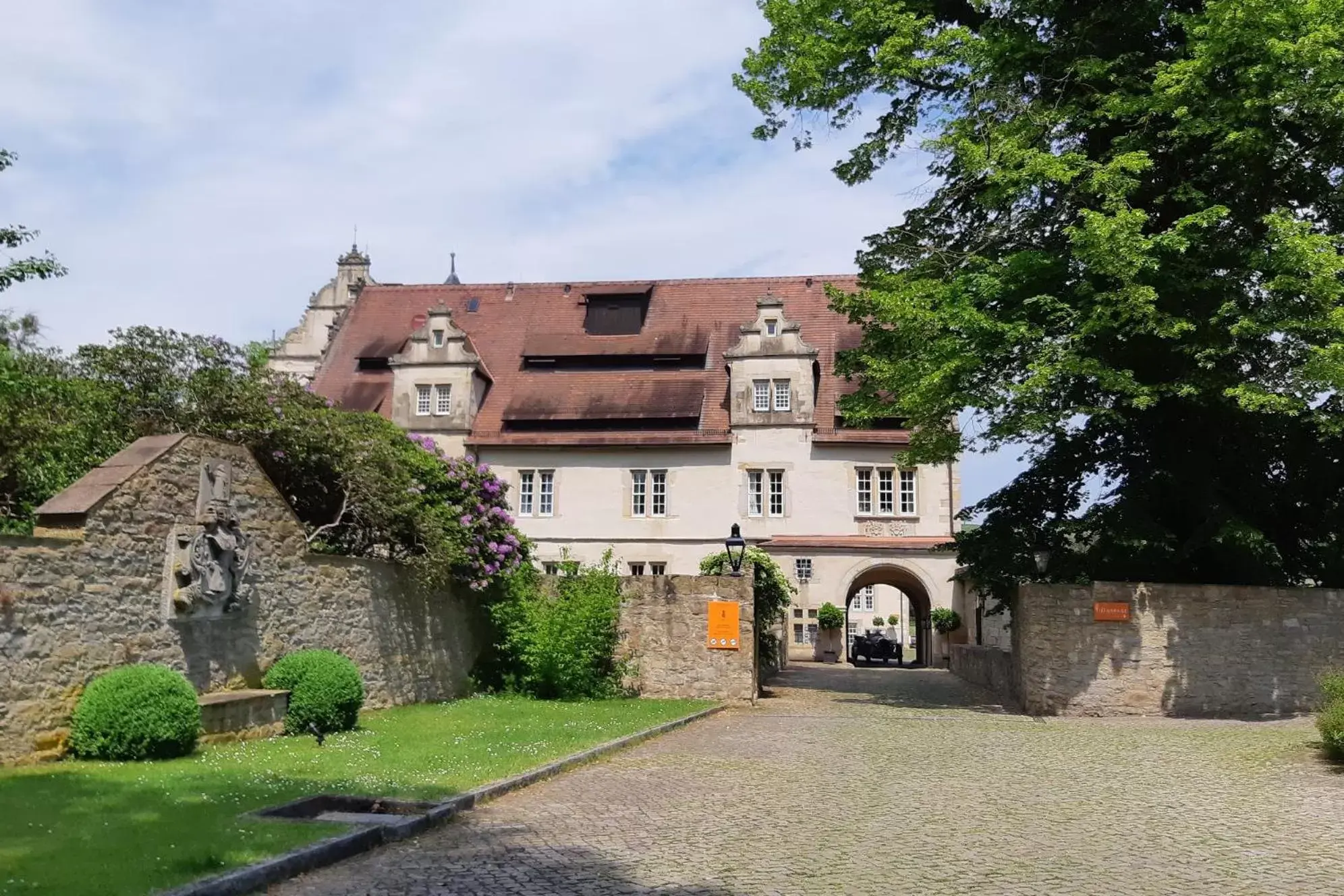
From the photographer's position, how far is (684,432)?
4075 centimetres

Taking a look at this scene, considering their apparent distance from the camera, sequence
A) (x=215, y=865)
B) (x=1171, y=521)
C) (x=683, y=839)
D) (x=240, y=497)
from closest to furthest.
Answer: (x=215, y=865)
(x=683, y=839)
(x=240, y=497)
(x=1171, y=521)

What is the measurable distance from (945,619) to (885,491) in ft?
16.1

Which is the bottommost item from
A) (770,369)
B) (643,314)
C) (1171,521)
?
(1171,521)

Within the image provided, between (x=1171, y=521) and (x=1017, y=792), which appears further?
(x=1171, y=521)

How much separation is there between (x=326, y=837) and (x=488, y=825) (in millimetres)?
1523

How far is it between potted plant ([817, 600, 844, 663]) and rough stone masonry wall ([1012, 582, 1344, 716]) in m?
20.5

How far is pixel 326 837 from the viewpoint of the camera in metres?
7.39

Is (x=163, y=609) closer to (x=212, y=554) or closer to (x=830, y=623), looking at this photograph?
(x=212, y=554)

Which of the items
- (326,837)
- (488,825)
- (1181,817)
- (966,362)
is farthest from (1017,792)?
(966,362)

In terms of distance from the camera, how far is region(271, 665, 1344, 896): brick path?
274 inches

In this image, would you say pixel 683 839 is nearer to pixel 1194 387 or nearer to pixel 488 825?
pixel 488 825

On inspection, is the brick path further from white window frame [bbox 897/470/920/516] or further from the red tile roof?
the red tile roof

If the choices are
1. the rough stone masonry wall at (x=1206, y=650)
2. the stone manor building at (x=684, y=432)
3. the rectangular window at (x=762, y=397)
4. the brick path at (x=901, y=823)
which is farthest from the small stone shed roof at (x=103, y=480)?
the rectangular window at (x=762, y=397)

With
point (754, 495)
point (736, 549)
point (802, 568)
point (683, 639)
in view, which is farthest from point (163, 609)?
Result: point (754, 495)
